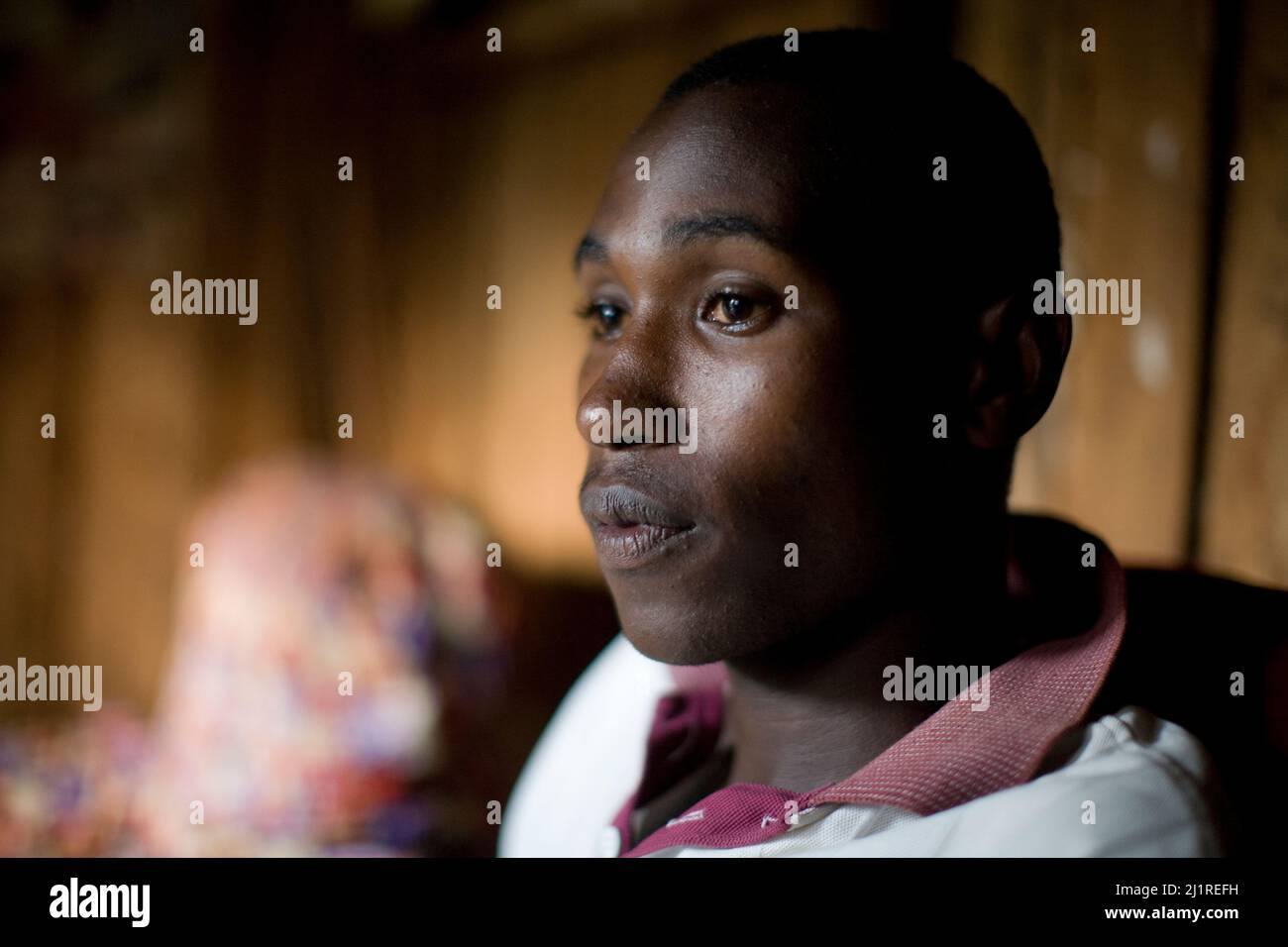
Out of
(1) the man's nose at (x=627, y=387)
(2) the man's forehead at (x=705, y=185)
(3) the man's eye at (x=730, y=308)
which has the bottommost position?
(1) the man's nose at (x=627, y=387)

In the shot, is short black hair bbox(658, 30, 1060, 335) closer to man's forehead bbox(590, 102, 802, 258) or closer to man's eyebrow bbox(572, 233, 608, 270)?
man's forehead bbox(590, 102, 802, 258)

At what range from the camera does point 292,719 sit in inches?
80.0

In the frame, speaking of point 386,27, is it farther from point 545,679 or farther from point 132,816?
point 132,816

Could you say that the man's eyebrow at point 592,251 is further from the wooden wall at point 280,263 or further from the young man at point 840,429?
the wooden wall at point 280,263

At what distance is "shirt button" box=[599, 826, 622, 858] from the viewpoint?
2.90ft

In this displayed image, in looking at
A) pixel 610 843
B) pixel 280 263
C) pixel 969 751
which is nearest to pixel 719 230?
pixel 969 751

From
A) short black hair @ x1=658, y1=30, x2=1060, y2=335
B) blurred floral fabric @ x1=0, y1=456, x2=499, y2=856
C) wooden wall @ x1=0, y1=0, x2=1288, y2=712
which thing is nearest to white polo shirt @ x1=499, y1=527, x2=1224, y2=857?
short black hair @ x1=658, y1=30, x2=1060, y2=335

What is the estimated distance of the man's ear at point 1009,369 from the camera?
758 millimetres

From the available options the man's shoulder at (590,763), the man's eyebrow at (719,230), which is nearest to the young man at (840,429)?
the man's eyebrow at (719,230)

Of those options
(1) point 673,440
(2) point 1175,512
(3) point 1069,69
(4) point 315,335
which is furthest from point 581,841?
(4) point 315,335

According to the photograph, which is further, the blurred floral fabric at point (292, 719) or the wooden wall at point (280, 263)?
the wooden wall at point (280, 263)

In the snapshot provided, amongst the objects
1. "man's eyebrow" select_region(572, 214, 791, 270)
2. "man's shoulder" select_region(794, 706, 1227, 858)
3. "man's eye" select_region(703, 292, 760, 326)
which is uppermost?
"man's eyebrow" select_region(572, 214, 791, 270)

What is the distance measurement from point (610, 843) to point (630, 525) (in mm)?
312

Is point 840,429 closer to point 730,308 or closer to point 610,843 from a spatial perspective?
point 730,308
